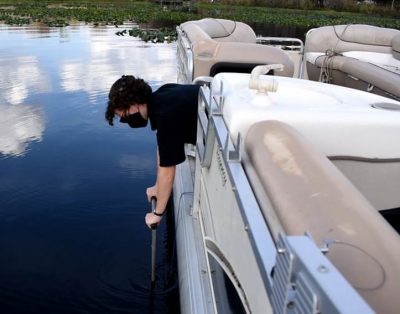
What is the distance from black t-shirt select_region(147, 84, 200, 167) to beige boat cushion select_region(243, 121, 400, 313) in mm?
958

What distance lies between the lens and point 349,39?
21.9 ft

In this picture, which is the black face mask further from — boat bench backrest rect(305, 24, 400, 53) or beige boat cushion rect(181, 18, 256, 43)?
boat bench backrest rect(305, 24, 400, 53)

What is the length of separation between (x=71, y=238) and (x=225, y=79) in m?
2.60

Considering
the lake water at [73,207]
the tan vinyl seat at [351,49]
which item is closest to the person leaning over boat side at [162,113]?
the lake water at [73,207]

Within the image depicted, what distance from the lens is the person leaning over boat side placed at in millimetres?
2609

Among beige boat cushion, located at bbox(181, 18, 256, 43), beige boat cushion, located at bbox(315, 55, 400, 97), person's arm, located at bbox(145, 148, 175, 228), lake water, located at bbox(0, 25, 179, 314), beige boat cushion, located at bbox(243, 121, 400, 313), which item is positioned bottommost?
lake water, located at bbox(0, 25, 179, 314)

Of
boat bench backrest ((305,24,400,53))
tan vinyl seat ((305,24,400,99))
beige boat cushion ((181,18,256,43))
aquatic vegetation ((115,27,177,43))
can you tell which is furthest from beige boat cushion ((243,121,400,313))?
aquatic vegetation ((115,27,177,43))

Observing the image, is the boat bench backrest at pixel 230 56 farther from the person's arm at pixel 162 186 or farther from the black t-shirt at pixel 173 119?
the person's arm at pixel 162 186

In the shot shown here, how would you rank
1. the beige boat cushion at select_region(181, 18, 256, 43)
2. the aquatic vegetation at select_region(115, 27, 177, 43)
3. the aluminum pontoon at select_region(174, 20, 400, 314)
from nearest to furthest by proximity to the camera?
the aluminum pontoon at select_region(174, 20, 400, 314)
the beige boat cushion at select_region(181, 18, 256, 43)
the aquatic vegetation at select_region(115, 27, 177, 43)

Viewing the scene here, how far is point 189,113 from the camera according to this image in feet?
9.06

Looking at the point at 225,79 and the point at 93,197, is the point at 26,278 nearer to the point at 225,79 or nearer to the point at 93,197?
the point at 93,197

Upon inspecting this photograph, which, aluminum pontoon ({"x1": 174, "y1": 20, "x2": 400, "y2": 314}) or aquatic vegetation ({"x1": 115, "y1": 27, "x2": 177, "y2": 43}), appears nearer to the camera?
aluminum pontoon ({"x1": 174, "y1": 20, "x2": 400, "y2": 314})

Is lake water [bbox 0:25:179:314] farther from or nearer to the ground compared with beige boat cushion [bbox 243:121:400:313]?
nearer to the ground

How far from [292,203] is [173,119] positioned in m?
1.48
